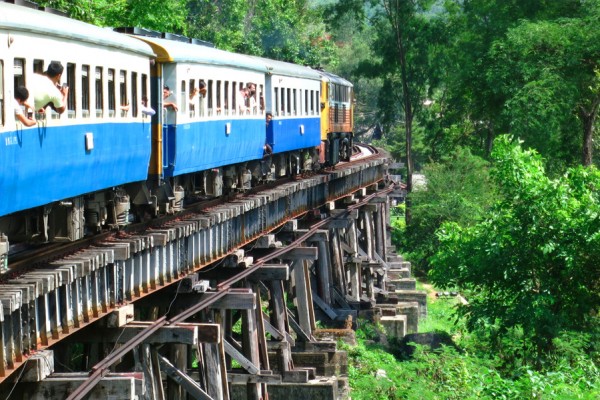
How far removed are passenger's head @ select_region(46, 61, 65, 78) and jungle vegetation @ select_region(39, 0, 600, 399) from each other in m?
7.37

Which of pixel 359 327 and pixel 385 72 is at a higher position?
pixel 385 72

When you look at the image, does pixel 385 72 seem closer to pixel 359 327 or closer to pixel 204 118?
pixel 359 327

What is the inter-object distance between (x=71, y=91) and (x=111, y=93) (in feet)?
5.21

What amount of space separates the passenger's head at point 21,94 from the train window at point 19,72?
0.07 metres

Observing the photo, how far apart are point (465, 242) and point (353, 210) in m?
5.34

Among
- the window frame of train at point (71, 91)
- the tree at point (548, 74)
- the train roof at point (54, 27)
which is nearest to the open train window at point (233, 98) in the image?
the train roof at point (54, 27)

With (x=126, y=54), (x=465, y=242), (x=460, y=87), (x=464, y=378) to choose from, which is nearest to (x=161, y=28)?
(x=460, y=87)

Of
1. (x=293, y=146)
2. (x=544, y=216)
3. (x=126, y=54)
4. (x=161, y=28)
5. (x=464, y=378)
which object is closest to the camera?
(x=126, y=54)

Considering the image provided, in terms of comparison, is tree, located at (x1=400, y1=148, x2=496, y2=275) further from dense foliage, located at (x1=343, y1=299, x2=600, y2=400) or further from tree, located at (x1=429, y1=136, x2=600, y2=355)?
tree, located at (x1=429, y1=136, x2=600, y2=355)

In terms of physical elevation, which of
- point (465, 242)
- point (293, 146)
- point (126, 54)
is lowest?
point (465, 242)

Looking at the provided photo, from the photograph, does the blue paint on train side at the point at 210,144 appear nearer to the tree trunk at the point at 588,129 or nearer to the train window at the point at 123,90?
the train window at the point at 123,90

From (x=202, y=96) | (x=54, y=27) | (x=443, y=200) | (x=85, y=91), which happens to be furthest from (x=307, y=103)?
(x=54, y=27)

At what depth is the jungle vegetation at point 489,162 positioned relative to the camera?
23453 millimetres

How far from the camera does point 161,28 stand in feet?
138
